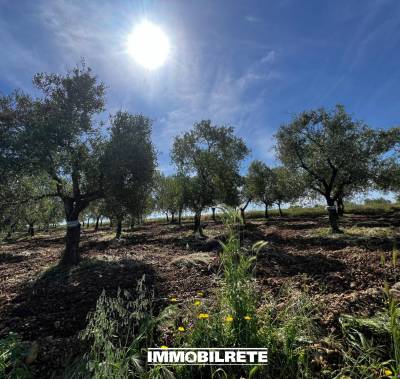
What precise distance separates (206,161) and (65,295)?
22.7 metres

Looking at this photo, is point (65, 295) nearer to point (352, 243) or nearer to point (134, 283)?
point (134, 283)

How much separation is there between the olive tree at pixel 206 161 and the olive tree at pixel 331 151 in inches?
268

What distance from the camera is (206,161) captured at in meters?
29.7

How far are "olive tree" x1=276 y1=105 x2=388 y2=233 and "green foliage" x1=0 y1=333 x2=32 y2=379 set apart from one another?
23.5 m

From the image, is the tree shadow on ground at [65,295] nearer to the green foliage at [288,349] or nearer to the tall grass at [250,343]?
the tall grass at [250,343]

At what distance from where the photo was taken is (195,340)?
13.5 ft

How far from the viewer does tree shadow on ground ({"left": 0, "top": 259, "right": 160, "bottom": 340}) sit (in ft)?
20.5

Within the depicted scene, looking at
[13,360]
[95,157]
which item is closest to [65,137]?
[95,157]

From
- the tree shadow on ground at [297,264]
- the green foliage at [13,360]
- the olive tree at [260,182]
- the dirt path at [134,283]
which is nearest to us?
the green foliage at [13,360]

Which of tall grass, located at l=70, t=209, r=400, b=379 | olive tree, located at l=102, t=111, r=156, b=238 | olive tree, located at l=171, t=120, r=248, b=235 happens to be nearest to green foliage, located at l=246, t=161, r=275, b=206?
olive tree, located at l=171, t=120, r=248, b=235

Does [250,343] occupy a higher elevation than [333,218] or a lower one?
lower

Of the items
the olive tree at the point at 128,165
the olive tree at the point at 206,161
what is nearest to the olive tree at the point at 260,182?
the olive tree at the point at 206,161

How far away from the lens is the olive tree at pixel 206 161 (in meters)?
29.9

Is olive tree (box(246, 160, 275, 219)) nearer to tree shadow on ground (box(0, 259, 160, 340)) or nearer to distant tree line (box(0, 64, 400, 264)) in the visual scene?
distant tree line (box(0, 64, 400, 264))
